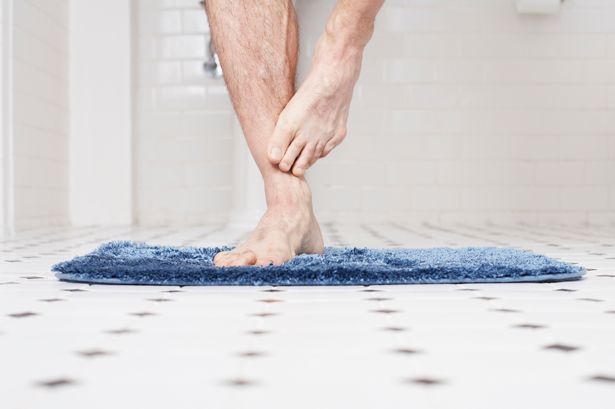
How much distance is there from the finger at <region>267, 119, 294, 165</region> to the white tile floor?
0.35 metres

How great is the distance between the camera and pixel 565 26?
4215mm

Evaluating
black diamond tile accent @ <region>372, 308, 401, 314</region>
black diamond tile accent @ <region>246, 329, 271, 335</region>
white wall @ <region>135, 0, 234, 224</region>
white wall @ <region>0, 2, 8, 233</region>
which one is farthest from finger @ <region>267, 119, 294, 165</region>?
white wall @ <region>135, 0, 234, 224</region>

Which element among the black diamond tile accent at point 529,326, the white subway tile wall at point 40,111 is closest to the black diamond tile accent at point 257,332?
the black diamond tile accent at point 529,326

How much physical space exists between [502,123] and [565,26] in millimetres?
546

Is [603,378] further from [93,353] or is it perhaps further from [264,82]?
[264,82]

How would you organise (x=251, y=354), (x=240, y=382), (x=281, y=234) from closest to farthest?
1. (x=240, y=382)
2. (x=251, y=354)
3. (x=281, y=234)

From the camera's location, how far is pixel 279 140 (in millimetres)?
1749

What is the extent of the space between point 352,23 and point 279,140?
28 centimetres

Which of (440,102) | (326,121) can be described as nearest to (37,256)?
(326,121)

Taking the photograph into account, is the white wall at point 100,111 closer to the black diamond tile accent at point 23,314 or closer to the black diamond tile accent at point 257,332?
the black diamond tile accent at point 23,314

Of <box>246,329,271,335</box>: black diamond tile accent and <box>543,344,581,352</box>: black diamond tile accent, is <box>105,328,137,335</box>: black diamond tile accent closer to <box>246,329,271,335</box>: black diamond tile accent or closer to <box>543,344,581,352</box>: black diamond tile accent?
<box>246,329,271,335</box>: black diamond tile accent

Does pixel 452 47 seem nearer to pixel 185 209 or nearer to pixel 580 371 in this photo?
pixel 185 209

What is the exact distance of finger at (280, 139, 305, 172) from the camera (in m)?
1.75

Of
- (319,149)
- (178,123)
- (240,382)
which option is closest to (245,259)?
(319,149)
